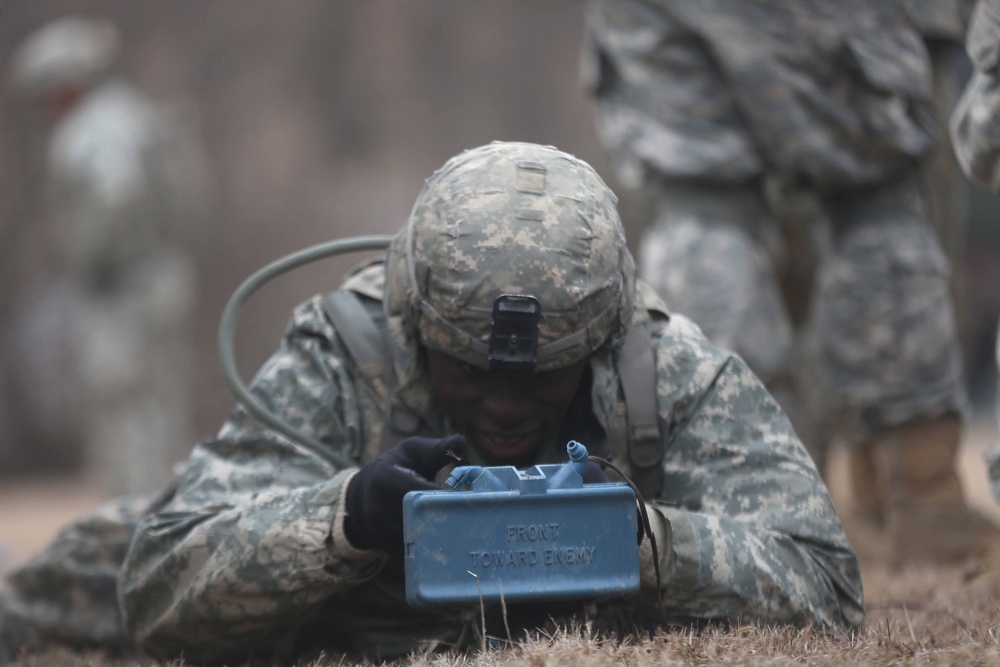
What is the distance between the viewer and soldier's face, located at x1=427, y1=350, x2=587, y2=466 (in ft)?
7.75

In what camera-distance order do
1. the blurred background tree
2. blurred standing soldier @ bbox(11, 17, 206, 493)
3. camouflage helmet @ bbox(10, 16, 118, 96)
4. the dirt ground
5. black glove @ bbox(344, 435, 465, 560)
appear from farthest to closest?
1. the blurred background tree
2. camouflage helmet @ bbox(10, 16, 118, 96)
3. blurred standing soldier @ bbox(11, 17, 206, 493)
4. the dirt ground
5. black glove @ bbox(344, 435, 465, 560)

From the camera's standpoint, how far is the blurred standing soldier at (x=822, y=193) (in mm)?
3756

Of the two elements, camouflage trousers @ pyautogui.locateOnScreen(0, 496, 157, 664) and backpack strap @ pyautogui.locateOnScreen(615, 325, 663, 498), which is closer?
backpack strap @ pyautogui.locateOnScreen(615, 325, 663, 498)

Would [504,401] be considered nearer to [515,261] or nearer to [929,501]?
[515,261]

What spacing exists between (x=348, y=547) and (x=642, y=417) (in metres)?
0.56

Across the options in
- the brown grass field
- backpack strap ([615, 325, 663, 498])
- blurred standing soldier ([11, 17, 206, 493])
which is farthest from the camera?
blurred standing soldier ([11, 17, 206, 493])

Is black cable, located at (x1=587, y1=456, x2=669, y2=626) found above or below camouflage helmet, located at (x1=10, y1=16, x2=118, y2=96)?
below

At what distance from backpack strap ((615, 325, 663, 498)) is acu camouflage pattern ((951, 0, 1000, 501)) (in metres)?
0.71

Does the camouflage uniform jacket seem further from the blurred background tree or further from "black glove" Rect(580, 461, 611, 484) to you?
the blurred background tree

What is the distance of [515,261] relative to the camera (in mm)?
2297

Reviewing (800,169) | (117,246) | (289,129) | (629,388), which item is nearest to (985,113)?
(629,388)

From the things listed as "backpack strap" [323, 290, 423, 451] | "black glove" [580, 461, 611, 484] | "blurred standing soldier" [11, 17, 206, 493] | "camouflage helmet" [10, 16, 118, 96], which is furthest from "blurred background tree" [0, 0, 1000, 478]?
"black glove" [580, 461, 611, 484]

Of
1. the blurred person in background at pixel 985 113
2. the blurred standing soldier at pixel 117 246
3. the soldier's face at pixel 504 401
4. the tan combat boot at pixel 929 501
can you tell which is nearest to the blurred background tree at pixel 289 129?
the blurred standing soldier at pixel 117 246

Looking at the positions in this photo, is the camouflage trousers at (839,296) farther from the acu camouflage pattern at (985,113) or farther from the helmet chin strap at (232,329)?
the helmet chin strap at (232,329)
